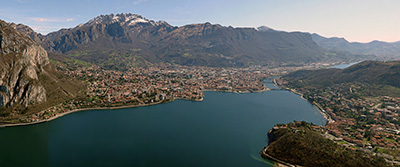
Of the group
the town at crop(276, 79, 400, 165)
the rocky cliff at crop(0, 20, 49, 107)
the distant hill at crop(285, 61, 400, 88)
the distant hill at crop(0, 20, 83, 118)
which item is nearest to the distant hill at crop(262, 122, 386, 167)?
the town at crop(276, 79, 400, 165)

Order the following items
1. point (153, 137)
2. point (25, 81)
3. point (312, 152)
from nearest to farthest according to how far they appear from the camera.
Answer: point (312, 152), point (153, 137), point (25, 81)

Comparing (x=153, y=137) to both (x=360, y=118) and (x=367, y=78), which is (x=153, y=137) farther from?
(x=367, y=78)

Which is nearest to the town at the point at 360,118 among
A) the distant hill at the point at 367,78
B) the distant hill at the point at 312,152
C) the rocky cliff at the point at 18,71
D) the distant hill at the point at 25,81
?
the distant hill at the point at 367,78

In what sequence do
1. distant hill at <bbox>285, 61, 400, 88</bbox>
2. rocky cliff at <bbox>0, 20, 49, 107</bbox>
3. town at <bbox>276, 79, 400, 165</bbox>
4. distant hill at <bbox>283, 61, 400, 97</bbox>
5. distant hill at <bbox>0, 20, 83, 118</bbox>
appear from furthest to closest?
distant hill at <bbox>285, 61, 400, 88</bbox> < distant hill at <bbox>283, 61, 400, 97</bbox> < rocky cliff at <bbox>0, 20, 49, 107</bbox> < distant hill at <bbox>0, 20, 83, 118</bbox> < town at <bbox>276, 79, 400, 165</bbox>

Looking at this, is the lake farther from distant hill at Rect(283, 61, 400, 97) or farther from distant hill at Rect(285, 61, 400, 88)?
distant hill at Rect(285, 61, 400, 88)

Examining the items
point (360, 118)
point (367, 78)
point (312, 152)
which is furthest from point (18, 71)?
point (367, 78)

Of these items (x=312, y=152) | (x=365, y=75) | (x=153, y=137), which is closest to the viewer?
(x=312, y=152)

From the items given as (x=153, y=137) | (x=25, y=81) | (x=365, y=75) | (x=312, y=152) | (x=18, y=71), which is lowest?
(x=153, y=137)
